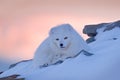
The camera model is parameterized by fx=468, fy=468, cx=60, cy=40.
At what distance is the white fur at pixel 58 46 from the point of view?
372 inches

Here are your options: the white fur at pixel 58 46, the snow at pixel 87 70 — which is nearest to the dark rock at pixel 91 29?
the white fur at pixel 58 46

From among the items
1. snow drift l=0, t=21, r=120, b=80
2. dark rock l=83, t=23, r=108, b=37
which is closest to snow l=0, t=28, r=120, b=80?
snow drift l=0, t=21, r=120, b=80

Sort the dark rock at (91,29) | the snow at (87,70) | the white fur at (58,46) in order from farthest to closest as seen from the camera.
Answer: the dark rock at (91,29), the white fur at (58,46), the snow at (87,70)

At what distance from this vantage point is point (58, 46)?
368 inches

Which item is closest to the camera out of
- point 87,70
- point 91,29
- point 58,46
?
point 87,70

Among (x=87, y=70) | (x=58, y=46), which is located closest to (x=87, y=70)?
(x=87, y=70)

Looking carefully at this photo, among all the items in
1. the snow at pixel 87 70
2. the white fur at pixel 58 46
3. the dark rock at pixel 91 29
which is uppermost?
the dark rock at pixel 91 29

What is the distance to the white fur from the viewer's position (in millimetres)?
9445

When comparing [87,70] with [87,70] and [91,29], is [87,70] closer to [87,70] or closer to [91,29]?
[87,70]

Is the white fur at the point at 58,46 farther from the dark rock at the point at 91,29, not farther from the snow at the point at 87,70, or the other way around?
the dark rock at the point at 91,29

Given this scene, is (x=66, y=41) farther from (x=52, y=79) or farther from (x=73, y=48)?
(x=52, y=79)

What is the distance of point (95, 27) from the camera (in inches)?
712

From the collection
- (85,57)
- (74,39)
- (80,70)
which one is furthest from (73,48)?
(80,70)

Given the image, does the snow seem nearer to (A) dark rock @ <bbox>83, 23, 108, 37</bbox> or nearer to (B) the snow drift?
(B) the snow drift
